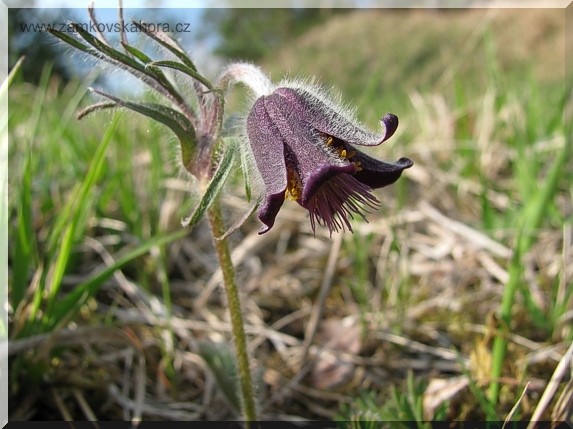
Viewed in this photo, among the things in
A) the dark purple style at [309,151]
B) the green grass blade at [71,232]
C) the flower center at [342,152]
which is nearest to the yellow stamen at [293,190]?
the dark purple style at [309,151]

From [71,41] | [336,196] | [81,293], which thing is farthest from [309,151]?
[81,293]

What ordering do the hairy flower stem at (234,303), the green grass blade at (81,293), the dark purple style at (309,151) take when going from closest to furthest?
the dark purple style at (309,151) → the hairy flower stem at (234,303) → the green grass blade at (81,293)

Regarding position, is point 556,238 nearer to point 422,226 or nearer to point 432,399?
point 422,226

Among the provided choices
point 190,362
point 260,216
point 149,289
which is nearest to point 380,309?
point 190,362

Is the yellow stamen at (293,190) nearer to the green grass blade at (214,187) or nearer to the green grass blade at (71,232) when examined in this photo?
the green grass blade at (214,187)

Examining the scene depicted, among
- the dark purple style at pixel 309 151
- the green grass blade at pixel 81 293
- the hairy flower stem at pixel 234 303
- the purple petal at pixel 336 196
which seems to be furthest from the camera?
the green grass blade at pixel 81 293

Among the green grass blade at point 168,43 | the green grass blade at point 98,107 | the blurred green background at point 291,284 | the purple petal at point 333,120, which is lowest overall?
the blurred green background at point 291,284

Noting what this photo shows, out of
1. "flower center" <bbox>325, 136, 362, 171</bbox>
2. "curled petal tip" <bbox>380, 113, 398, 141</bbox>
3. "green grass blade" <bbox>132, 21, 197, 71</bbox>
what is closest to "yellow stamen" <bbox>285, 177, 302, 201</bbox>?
"flower center" <bbox>325, 136, 362, 171</bbox>
